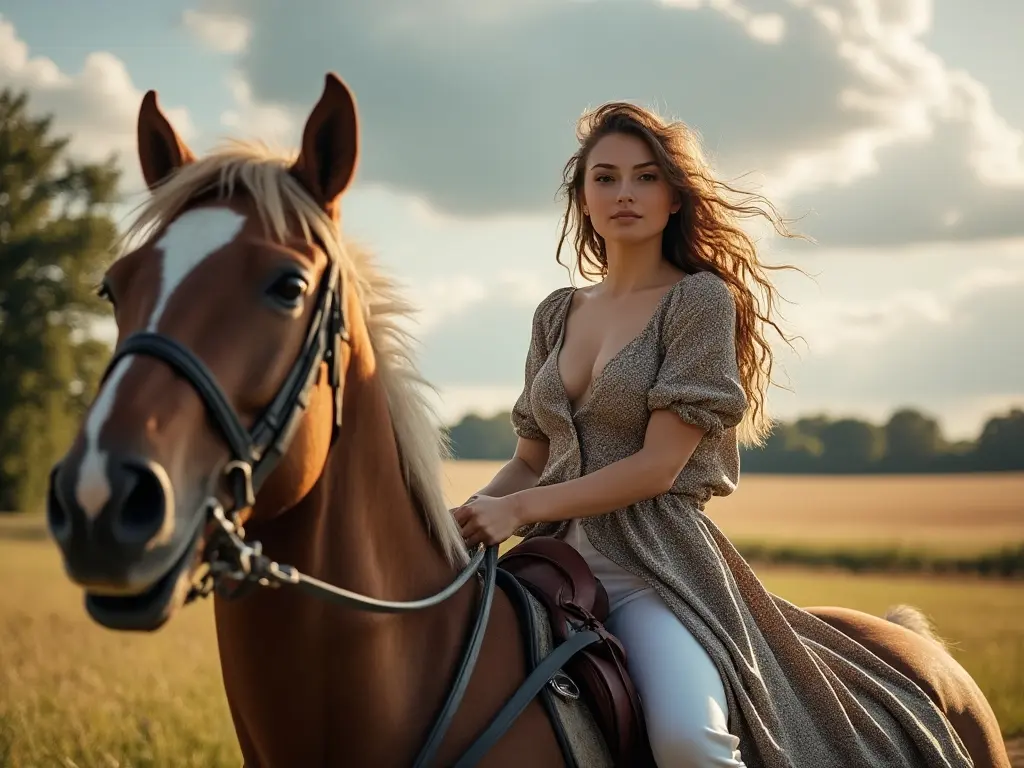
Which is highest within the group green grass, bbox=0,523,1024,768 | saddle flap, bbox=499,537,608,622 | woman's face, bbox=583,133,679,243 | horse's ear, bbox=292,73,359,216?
woman's face, bbox=583,133,679,243

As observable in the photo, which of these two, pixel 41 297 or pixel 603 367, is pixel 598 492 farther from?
pixel 41 297

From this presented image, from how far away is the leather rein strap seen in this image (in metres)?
2.07

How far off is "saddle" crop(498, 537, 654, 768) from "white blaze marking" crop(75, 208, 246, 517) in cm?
143

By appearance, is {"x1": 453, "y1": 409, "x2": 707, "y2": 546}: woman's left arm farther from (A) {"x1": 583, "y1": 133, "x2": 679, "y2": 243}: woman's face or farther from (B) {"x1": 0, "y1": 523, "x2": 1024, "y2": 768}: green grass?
(B) {"x1": 0, "y1": 523, "x2": 1024, "y2": 768}: green grass

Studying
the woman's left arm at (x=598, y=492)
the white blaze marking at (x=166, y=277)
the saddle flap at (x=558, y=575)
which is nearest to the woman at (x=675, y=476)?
the woman's left arm at (x=598, y=492)

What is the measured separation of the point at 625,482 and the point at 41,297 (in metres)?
35.2

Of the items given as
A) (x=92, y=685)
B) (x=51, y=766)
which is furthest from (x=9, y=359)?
(x=51, y=766)

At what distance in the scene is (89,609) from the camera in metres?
2.00

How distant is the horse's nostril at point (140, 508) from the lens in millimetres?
1892

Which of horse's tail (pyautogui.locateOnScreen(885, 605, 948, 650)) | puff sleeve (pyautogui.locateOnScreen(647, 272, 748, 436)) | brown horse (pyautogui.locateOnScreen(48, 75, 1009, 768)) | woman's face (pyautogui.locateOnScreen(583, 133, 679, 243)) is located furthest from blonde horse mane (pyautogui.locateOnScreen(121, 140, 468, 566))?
horse's tail (pyautogui.locateOnScreen(885, 605, 948, 650))

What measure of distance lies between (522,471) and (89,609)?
2.01 meters

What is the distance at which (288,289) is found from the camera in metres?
2.27

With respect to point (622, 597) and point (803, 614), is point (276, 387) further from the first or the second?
point (803, 614)

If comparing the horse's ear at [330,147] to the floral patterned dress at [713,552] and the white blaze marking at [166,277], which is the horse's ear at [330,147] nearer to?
the white blaze marking at [166,277]
